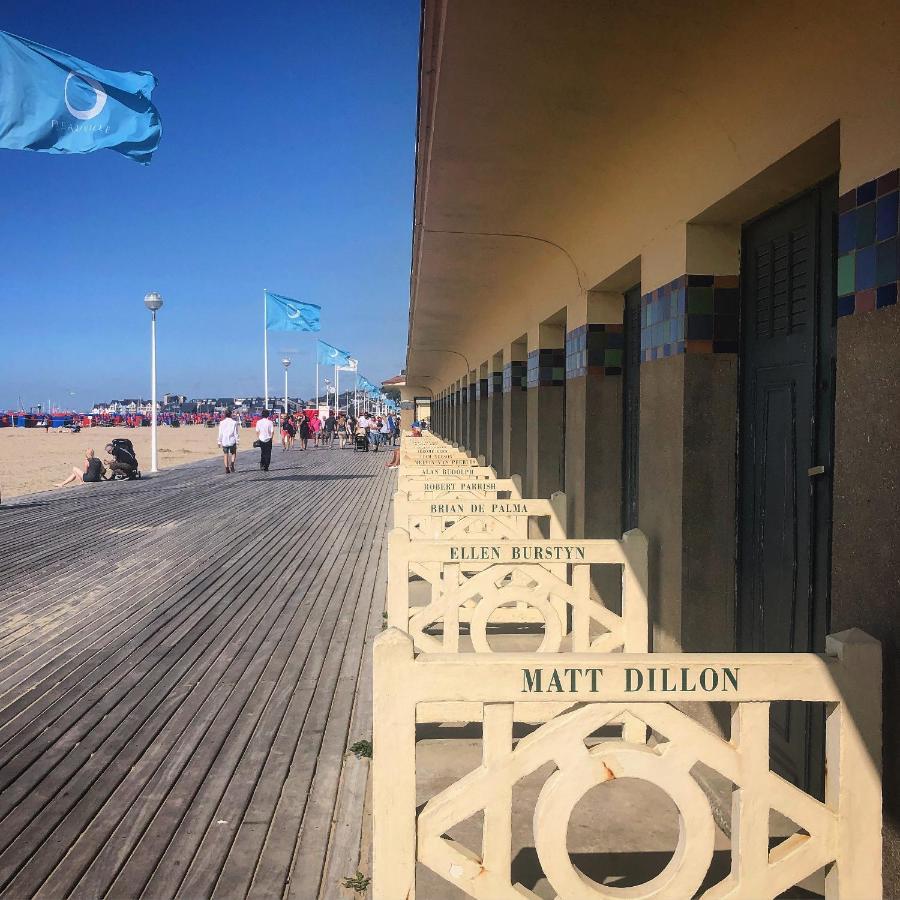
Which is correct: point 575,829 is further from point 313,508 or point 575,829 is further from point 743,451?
point 313,508

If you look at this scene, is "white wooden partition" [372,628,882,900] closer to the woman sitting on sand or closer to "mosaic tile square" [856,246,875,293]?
"mosaic tile square" [856,246,875,293]

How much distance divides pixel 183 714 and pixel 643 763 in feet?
10.4

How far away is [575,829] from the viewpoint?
9.73 feet

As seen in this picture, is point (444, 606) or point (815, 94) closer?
point (815, 94)

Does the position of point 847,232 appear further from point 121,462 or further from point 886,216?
point 121,462

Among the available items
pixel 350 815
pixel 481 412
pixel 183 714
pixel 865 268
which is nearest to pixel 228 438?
pixel 481 412

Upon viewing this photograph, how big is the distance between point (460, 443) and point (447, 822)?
17.9 metres

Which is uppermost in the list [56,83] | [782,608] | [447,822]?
[56,83]

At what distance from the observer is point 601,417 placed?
232 inches

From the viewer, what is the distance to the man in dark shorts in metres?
18.4

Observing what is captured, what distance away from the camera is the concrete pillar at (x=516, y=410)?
32.8 ft

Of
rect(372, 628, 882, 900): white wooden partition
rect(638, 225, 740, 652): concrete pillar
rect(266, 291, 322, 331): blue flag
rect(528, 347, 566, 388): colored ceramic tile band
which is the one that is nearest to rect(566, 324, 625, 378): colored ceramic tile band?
rect(638, 225, 740, 652): concrete pillar

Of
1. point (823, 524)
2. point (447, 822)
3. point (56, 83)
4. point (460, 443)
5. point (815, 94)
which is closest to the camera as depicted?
point (447, 822)

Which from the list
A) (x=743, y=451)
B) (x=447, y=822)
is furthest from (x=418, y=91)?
(x=447, y=822)
